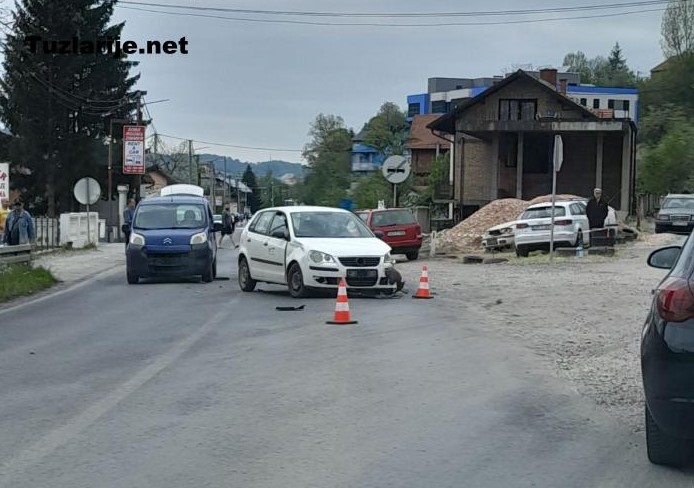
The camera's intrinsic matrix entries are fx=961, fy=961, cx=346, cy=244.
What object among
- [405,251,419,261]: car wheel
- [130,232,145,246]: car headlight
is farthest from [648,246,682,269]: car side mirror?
[405,251,419,261]: car wheel

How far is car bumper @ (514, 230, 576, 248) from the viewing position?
83.8ft

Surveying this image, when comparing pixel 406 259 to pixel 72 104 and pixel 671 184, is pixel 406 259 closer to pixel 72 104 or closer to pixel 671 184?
pixel 671 184

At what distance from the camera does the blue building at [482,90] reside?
100 m

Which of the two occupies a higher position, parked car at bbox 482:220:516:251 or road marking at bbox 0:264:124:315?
parked car at bbox 482:220:516:251

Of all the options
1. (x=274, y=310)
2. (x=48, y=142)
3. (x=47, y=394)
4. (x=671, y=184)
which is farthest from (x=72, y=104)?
(x=47, y=394)

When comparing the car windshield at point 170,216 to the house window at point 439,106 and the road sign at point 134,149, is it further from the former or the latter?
the house window at point 439,106

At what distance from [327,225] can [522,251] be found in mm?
10243

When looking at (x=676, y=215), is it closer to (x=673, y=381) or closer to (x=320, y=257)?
(x=320, y=257)

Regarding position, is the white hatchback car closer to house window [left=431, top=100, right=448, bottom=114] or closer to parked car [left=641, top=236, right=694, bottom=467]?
parked car [left=641, top=236, right=694, bottom=467]

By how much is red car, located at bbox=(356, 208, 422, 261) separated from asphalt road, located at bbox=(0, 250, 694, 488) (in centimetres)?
1442

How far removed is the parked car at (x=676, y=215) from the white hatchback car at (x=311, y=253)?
75.1 feet

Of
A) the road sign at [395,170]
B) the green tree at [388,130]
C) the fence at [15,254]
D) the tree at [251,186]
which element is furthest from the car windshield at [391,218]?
the tree at [251,186]

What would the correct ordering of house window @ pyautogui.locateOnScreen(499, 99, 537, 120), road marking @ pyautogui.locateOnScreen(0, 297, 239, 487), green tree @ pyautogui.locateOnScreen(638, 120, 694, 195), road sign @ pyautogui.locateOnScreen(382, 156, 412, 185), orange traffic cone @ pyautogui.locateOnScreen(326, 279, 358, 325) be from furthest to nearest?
green tree @ pyautogui.locateOnScreen(638, 120, 694, 195) → house window @ pyautogui.locateOnScreen(499, 99, 537, 120) → road sign @ pyautogui.locateOnScreen(382, 156, 412, 185) → orange traffic cone @ pyautogui.locateOnScreen(326, 279, 358, 325) → road marking @ pyautogui.locateOnScreen(0, 297, 239, 487)

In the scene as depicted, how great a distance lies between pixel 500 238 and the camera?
2922cm
